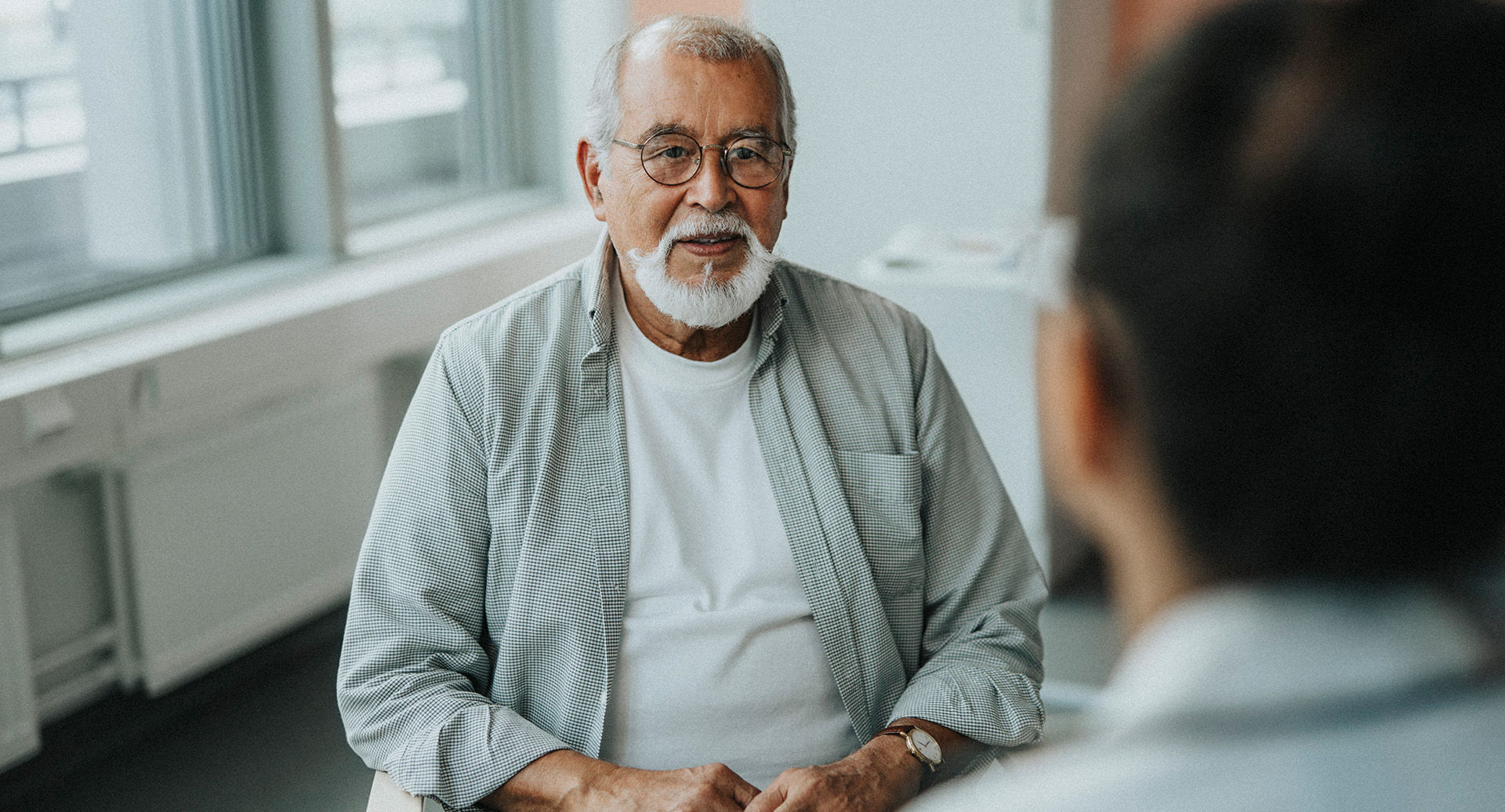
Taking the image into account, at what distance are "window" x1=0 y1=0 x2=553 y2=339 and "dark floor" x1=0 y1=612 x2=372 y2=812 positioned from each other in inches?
38.3

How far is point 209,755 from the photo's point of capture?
2.91 m

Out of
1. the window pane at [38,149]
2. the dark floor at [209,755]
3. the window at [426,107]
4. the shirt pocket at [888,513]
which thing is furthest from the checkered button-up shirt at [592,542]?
the window at [426,107]

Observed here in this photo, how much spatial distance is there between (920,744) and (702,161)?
76 cm

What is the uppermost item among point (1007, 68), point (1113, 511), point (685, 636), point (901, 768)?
point (1007, 68)

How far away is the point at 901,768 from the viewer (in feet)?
4.91

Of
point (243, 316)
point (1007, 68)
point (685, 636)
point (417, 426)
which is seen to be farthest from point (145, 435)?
point (1007, 68)

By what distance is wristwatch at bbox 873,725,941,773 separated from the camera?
1.51 meters

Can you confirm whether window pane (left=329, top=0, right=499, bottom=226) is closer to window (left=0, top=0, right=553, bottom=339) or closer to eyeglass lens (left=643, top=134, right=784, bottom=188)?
window (left=0, top=0, right=553, bottom=339)

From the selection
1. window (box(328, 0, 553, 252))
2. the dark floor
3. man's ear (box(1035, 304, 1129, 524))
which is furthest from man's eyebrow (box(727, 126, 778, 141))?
window (box(328, 0, 553, 252))

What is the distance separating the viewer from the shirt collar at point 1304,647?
538 millimetres

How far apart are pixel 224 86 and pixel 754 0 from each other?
1.51 metres

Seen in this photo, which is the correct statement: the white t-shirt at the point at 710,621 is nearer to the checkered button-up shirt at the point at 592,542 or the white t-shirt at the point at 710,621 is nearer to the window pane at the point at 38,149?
the checkered button-up shirt at the point at 592,542

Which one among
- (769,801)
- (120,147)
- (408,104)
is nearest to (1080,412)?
(769,801)

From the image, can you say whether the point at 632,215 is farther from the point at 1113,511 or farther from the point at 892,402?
the point at 1113,511
